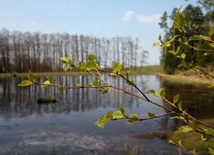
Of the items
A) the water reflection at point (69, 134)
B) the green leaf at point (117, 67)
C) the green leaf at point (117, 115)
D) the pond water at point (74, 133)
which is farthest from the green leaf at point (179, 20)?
the water reflection at point (69, 134)

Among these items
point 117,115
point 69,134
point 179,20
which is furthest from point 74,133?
point 179,20

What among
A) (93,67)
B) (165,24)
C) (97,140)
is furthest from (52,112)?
(165,24)

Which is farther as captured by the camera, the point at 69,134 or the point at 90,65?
the point at 69,134

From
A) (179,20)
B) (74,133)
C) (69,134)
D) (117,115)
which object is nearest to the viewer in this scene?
(179,20)

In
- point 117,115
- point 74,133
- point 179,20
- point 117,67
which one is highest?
point 179,20

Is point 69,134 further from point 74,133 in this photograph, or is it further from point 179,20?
point 179,20

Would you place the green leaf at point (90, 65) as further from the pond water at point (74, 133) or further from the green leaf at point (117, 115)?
the pond water at point (74, 133)

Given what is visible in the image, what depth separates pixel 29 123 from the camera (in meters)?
16.2

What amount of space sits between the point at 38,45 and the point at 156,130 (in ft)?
278

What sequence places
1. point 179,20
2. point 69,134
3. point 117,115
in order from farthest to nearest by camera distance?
point 69,134 → point 117,115 → point 179,20

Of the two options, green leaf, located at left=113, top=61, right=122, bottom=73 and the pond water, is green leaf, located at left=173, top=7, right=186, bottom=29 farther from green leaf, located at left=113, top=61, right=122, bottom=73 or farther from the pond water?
the pond water

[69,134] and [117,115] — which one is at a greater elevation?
[117,115]

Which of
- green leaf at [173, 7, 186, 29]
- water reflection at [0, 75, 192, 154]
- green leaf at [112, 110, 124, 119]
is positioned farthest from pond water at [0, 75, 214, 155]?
green leaf at [173, 7, 186, 29]

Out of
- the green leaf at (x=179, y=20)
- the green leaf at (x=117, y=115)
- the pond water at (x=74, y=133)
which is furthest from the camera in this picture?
the pond water at (x=74, y=133)
